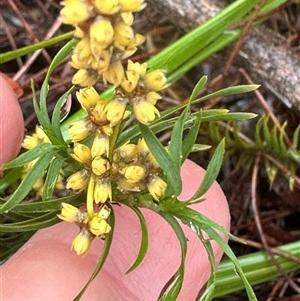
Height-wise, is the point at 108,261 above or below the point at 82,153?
below

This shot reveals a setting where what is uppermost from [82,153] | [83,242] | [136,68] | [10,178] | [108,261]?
[136,68]

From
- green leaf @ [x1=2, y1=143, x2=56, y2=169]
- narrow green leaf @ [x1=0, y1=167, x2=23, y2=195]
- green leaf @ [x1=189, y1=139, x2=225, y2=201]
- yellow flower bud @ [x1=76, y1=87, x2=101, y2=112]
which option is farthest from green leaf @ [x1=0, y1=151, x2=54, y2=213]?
narrow green leaf @ [x1=0, y1=167, x2=23, y2=195]

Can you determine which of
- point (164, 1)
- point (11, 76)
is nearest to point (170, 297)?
point (164, 1)

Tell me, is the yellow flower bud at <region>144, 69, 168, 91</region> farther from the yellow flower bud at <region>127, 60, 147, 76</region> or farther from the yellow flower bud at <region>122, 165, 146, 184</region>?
the yellow flower bud at <region>122, 165, 146, 184</region>

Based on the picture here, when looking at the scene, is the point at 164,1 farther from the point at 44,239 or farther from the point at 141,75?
the point at 141,75

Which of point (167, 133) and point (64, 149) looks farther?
point (167, 133)

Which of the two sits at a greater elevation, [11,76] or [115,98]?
[115,98]

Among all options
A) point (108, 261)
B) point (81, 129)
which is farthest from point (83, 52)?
point (108, 261)

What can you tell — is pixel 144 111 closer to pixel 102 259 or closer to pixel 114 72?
pixel 114 72
